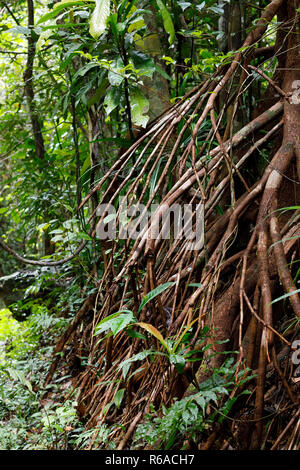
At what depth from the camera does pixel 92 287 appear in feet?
10.5

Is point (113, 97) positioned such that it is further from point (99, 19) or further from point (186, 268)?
point (186, 268)

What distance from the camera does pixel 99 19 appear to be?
6.05ft

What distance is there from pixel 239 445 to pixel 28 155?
353 centimetres

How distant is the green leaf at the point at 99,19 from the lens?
1831 mm

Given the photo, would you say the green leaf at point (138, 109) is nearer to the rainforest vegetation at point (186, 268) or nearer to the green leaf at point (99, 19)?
the rainforest vegetation at point (186, 268)

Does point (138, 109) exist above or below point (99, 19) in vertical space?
below

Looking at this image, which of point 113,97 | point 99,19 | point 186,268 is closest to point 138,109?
point 113,97

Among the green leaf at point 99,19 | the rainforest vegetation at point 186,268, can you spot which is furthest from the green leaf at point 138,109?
the green leaf at point 99,19

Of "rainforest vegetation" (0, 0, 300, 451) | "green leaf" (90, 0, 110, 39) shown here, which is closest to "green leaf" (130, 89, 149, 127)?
"rainforest vegetation" (0, 0, 300, 451)

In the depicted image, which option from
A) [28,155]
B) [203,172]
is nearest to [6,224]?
[28,155]

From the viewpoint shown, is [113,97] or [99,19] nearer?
[99,19]

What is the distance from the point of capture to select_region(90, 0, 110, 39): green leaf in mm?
1831

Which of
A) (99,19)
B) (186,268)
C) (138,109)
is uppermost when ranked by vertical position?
(99,19)

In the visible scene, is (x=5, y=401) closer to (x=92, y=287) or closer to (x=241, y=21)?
(x=92, y=287)
